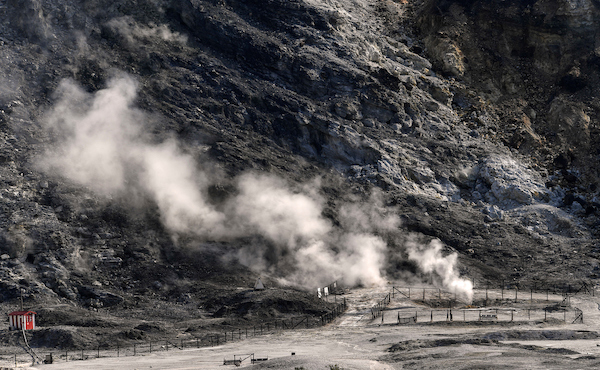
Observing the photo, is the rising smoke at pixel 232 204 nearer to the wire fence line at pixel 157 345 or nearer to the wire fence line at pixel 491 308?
the wire fence line at pixel 491 308

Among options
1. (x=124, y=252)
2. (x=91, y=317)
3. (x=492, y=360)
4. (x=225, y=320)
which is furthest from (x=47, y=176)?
(x=492, y=360)

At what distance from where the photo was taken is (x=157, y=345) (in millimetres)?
38656

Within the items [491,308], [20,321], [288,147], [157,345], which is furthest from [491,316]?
[20,321]

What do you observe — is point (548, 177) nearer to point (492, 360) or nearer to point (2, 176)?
point (492, 360)

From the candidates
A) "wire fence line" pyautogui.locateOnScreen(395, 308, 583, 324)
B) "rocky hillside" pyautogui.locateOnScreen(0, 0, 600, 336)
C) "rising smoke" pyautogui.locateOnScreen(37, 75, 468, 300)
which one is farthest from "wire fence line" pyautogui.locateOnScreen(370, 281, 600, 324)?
"rising smoke" pyautogui.locateOnScreen(37, 75, 468, 300)

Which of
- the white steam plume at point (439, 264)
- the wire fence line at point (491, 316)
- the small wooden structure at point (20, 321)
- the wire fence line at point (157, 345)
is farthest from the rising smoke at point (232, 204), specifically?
the small wooden structure at point (20, 321)

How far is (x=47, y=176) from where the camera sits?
4997cm

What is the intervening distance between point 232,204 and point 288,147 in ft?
30.8

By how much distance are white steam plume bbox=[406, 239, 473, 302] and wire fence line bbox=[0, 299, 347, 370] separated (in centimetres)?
915

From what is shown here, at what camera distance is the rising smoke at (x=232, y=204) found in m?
50.4

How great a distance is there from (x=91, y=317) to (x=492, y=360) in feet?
73.1

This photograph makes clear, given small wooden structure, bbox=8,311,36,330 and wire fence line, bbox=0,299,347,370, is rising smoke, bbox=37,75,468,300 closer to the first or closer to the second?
wire fence line, bbox=0,299,347,370

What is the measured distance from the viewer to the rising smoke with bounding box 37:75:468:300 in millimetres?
50438

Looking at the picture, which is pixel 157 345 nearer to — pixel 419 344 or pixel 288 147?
pixel 419 344
